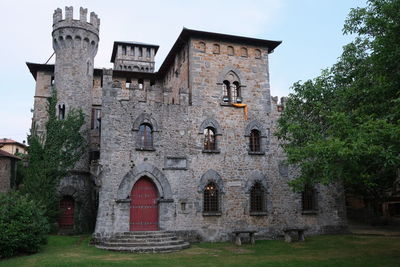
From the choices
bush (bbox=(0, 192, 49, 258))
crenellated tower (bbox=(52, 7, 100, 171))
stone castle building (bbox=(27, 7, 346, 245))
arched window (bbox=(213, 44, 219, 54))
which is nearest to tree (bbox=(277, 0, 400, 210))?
stone castle building (bbox=(27, 7, 346, 245))

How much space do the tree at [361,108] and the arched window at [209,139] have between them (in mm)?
6128

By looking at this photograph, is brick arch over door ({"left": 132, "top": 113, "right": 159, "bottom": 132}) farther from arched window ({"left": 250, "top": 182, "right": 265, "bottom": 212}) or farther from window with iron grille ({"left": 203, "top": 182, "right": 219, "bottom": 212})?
arched window ({"left": 250, "top": 182, "right": 265, "bottom": 212})

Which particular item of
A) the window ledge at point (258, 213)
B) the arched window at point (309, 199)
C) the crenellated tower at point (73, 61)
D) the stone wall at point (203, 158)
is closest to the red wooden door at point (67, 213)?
the crenellated tower at point (73, 61)

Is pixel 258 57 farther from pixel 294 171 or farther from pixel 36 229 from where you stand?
pixel 36 229

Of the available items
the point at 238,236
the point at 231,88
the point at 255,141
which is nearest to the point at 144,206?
the point at 238,236

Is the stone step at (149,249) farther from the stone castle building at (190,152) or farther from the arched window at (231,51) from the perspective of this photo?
the arched window at (231,51)

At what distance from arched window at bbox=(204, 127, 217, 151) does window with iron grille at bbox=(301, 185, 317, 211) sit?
6.45 m

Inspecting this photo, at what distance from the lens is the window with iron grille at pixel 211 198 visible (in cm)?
2017

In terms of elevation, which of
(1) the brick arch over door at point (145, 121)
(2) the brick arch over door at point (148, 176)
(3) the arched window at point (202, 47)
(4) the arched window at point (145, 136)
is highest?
(3) the arched window at point (202, 47)

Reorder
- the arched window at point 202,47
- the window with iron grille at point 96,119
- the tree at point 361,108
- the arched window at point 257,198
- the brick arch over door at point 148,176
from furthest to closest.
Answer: the window with iron grille at point 96,119, the arched window at point 202,47, the arched window at point 257,198, the brick arch over door at point 148,176, the tree at point 361,108

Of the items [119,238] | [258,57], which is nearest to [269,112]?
[258,57]

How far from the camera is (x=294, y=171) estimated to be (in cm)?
2205

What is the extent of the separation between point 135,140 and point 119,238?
5.12m

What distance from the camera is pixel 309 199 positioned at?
22375 millimetres
